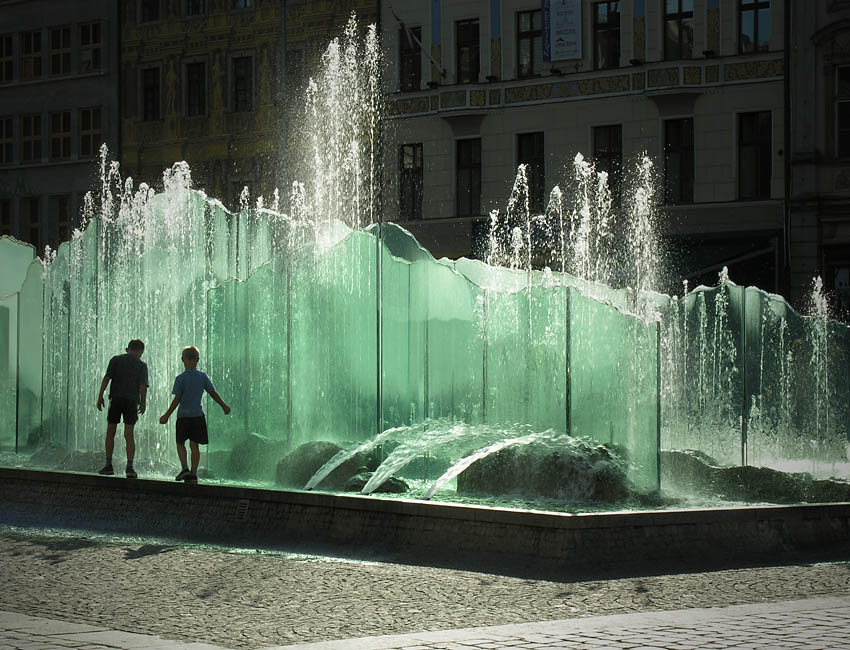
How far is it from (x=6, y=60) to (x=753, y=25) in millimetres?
25626

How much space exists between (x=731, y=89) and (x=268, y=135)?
548 inches

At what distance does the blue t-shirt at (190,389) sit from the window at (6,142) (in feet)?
116

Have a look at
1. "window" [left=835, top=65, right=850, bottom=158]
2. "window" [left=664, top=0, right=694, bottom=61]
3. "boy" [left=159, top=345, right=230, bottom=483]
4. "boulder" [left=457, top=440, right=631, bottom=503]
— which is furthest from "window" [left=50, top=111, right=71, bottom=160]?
"boulder" [left=457, top=440, right=631, bottom=503]

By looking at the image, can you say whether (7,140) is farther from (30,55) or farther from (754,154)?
(754,154)

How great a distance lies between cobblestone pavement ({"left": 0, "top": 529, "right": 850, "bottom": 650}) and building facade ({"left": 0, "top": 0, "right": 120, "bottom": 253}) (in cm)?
3607

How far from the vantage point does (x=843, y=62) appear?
3303 centimetres

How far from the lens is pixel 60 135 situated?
47.4 meters

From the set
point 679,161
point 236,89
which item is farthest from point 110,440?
point 236,89

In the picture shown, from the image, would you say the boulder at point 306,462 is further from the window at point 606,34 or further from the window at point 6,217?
the window at point 6,217

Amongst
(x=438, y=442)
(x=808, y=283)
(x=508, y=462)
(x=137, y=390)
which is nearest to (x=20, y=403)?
(x=137, y=390)

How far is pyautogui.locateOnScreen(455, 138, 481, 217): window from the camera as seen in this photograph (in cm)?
3881

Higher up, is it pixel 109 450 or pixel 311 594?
pixel 109 450

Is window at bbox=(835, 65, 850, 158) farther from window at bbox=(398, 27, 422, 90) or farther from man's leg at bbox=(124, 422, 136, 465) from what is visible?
man's leg at bbox=(124, 422, 136, 465)

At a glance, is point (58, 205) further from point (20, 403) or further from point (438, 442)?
point (438, 442)
